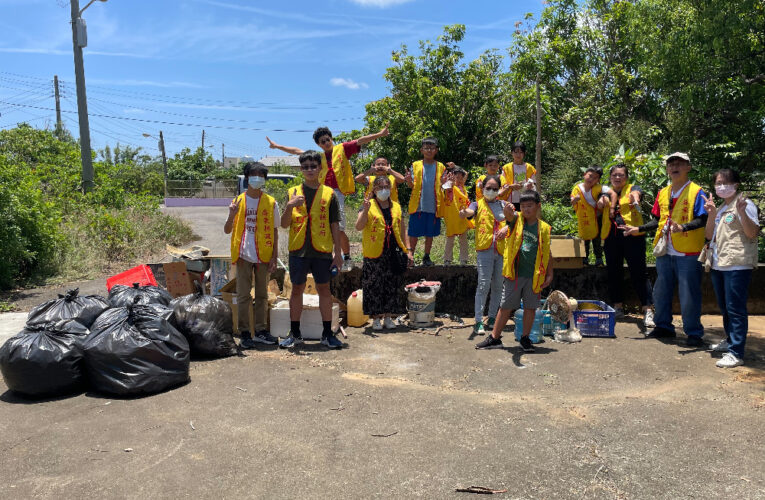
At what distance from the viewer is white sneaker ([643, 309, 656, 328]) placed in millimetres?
6590

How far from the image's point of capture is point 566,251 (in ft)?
24.1

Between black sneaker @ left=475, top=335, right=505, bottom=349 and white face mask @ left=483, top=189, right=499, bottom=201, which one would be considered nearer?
black sneaker @ left=475, top=335, right=505, bottom=349

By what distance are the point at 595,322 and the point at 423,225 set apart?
2.42 metres

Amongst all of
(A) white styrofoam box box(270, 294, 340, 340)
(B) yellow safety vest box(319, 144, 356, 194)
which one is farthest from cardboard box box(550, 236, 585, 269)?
(A) white styrofoam box box(270, 294, 340, 340)

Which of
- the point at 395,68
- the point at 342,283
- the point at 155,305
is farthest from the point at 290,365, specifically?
the point at 395,68

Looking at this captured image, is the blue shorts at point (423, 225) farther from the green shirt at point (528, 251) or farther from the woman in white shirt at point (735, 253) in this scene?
the woman in white shirt at point (735, 253)

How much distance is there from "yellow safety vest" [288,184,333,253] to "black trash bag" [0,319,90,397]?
221 centimetres

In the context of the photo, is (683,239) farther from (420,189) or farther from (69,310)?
(69,310)

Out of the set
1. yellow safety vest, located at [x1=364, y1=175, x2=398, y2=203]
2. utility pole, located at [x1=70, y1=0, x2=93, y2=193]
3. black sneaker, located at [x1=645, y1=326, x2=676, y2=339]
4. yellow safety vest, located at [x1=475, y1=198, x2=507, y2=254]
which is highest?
utility pole, located at [x1=70, y1=0, x2=93, y2=193]

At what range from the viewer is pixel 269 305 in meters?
6.46

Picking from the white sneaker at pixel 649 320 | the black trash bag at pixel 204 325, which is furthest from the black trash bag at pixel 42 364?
the white sneaker at pixel 649 320

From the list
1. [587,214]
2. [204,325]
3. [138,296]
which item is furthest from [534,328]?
[138,296]

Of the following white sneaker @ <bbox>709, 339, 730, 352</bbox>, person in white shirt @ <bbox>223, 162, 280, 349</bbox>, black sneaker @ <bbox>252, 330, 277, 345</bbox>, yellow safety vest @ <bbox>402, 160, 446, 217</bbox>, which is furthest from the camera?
yellow safety vest @ <bbox>402, 160, 446, 217</bbox>

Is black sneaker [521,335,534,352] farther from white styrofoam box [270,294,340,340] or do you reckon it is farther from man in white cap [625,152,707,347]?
white styrofoam box [270,294,340,340]
